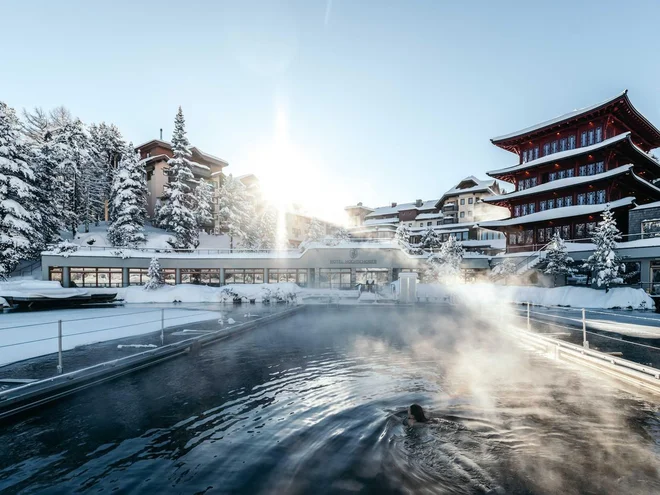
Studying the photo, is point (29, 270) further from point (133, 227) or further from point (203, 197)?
point (203, 197)

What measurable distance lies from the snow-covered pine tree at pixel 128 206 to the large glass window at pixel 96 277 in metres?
4.07

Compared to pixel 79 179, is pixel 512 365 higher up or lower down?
lower down

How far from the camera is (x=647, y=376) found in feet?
28.6

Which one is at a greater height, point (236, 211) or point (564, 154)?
point (564, 154)

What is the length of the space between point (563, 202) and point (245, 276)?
1467 inches

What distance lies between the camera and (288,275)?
4438cm

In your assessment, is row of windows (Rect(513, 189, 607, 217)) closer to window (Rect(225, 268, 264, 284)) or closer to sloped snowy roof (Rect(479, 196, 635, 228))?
sloped snowy roof (Rect(479, 196, 635, 228))

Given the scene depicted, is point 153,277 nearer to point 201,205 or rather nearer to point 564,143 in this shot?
point 201,205

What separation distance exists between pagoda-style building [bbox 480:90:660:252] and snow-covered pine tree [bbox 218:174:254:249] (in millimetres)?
34798

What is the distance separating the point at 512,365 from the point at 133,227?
152ft

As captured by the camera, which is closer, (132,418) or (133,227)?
(132,418)

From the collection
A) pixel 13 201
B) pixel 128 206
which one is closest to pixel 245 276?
pixel 128 206

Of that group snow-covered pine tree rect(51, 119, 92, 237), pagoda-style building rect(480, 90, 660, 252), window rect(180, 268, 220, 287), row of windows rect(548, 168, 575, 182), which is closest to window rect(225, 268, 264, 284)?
window rect(180, 268, 220, 287)

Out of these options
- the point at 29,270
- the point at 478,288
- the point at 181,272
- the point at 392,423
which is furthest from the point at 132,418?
the point at 29,270
